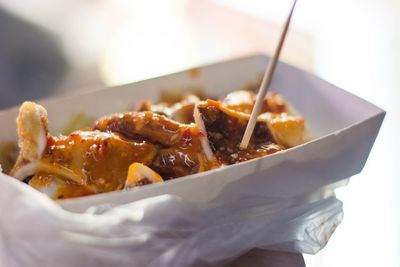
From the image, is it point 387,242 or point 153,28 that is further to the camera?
point 153,28

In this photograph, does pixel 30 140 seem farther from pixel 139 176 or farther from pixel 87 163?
pixel 139 176

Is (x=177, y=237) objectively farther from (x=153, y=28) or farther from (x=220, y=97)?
(x=153, y=28)

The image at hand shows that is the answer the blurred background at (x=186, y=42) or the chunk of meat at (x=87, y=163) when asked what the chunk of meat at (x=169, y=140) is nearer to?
the chunk of meat at (x=87, y=163)

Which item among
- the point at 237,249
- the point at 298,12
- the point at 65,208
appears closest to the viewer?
the point at 65,208

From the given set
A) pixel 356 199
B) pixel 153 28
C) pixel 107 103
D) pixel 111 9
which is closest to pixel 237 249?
pixel 356 199

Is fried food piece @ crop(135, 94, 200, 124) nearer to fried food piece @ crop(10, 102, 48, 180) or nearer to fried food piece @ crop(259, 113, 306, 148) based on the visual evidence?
fried food piece @ crop(259, 113, 306, 148)
